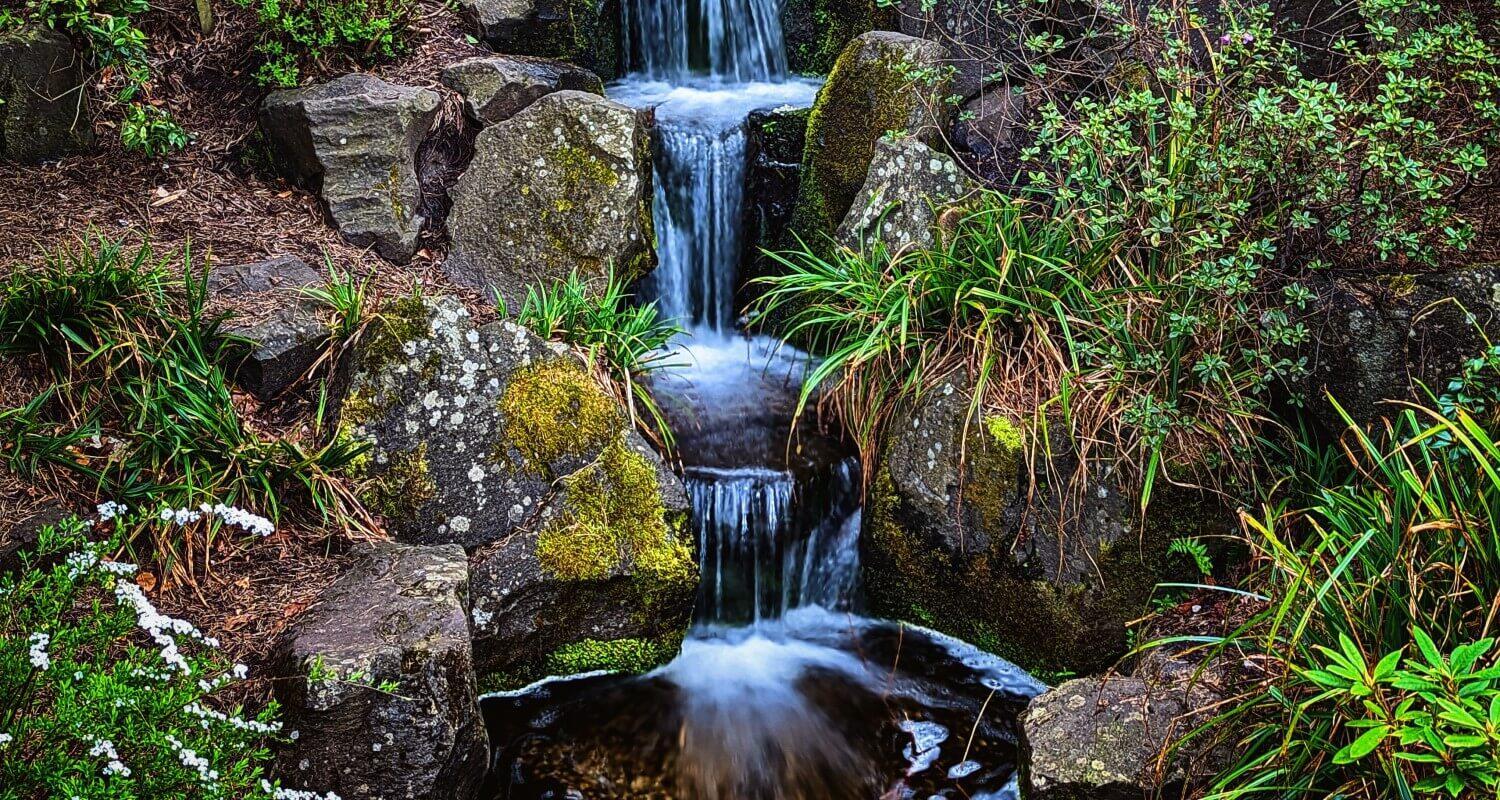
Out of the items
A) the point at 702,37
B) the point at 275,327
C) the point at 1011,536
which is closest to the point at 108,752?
the point at 275,327

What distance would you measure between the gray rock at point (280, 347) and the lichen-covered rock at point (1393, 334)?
12.3ft

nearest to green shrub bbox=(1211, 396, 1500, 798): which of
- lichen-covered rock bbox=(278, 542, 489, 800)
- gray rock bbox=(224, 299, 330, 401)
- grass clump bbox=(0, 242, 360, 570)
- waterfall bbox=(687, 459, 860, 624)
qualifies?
waterfall bbox=(687, 459, 860, 624)

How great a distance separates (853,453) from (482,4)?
137 inches

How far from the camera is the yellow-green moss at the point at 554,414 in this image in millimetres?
4344

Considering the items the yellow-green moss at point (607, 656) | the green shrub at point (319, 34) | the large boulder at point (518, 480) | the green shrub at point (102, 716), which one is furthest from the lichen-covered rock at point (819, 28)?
the green shrub at point (102, 716)

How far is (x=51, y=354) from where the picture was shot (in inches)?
154

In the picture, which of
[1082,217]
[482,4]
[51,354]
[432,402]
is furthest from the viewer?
[482,4]

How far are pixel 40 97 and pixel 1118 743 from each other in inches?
204

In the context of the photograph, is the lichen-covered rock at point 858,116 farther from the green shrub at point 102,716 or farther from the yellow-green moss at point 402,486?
the green shrub at point 102,716

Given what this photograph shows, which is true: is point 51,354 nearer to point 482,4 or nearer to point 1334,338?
point 482,4

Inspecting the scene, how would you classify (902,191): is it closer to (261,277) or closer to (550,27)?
(550,27)

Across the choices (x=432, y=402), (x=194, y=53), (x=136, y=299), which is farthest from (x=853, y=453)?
(x=194, y=53)

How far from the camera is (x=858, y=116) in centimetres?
557

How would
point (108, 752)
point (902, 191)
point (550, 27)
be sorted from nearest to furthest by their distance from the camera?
point (108, 752) < point (902, 191) < point (550, 27)
